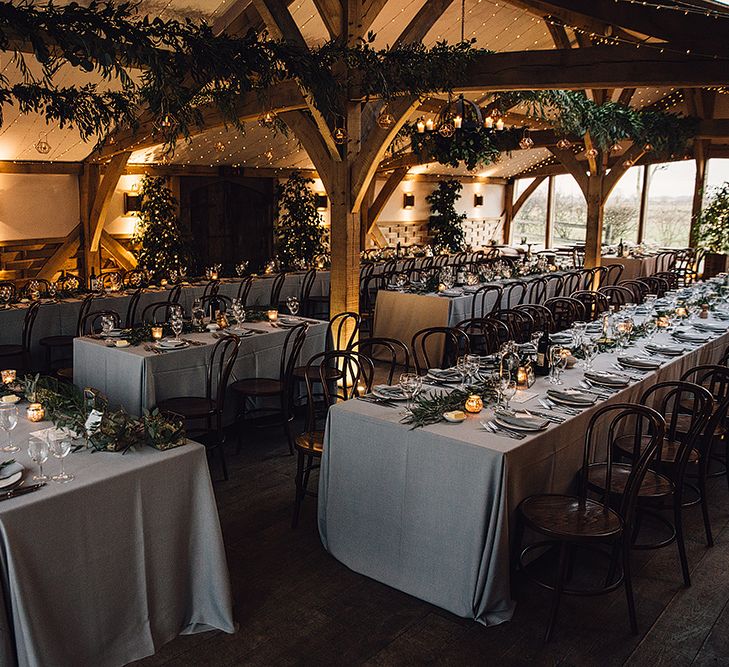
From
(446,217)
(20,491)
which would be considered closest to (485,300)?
(20,491)

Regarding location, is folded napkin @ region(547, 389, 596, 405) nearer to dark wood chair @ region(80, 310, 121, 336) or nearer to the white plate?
the white plate

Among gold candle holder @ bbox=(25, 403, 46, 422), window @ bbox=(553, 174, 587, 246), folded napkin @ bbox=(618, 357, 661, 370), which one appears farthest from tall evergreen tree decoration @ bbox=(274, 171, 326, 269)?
gold candle holder @ bbox=(25, 403, 46, 422)

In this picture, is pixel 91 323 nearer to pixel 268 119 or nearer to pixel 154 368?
pixel 154 368

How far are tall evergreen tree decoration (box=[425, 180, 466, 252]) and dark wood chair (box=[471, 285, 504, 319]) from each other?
27.8 ft

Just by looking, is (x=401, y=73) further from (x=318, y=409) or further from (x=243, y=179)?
(x=243, y=179)

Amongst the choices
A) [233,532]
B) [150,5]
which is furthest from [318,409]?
[150,5]

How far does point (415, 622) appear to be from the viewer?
3480 mm

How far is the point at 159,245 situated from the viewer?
12.6 meters

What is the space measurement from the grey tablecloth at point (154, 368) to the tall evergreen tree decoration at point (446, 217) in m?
12.1

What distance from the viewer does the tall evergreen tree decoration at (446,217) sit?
1803 cm

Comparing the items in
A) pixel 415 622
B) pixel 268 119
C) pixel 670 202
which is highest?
pixel 268 119

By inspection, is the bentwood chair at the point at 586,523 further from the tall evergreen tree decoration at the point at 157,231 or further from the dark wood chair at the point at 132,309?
the tall evergreen tree decoration at the point at 157,231

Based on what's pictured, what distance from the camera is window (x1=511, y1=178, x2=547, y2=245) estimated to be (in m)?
21.1

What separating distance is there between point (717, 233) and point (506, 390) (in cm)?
1253
